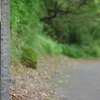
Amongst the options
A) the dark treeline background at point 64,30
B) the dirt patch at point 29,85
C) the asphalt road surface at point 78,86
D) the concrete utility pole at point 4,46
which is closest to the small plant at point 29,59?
the dark treeline background at point 64,30

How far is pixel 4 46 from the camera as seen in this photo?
19.6 feet

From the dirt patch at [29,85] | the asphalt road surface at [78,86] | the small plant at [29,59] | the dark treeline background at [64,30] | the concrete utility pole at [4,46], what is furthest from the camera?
the dark treeline background at [64,30]

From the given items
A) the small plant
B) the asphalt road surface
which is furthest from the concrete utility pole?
the small plant

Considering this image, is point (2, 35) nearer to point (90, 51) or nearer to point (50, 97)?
point (50, 97)

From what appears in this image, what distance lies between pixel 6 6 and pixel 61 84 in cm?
517

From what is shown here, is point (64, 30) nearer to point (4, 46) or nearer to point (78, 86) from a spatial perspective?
point (78, 86)

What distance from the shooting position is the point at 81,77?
12227 mm

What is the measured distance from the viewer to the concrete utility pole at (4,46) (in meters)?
5.94

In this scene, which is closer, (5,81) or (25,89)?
(5,81)

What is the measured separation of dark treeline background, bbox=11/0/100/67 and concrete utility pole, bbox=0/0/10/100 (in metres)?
5.80

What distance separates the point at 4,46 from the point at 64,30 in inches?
738

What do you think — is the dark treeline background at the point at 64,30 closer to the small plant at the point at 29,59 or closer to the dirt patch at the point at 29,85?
the small plant at the point at 29,59

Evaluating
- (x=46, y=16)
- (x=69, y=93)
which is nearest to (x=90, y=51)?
(x=46, y=16)

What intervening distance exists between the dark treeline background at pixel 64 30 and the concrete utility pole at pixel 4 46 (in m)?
5.80
